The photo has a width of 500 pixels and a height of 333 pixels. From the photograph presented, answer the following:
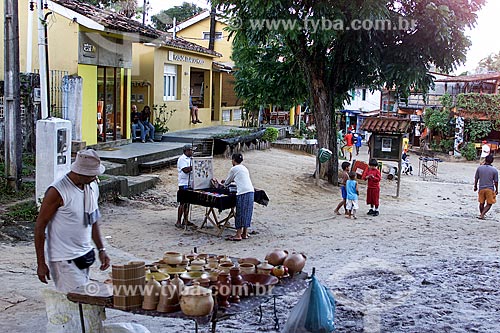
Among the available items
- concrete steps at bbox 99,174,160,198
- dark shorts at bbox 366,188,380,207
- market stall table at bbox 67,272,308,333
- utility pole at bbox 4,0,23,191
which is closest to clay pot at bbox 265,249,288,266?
market stall table at bbox 67,272,308,333

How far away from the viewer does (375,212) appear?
14070 mm

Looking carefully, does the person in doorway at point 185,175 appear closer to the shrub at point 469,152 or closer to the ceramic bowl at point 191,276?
the ceramic bowl at point 191,276

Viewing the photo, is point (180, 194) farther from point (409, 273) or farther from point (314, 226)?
point (409, 273)

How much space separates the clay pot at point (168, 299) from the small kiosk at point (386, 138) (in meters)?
13.4

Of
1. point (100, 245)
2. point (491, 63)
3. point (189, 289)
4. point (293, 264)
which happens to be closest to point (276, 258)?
point (293, 264)

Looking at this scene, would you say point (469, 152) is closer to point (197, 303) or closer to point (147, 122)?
point (147, 122)

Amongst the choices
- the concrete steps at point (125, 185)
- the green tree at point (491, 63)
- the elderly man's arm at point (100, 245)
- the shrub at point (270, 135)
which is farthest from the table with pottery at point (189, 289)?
the green tree at point (491, 63)

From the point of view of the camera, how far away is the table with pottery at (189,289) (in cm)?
456

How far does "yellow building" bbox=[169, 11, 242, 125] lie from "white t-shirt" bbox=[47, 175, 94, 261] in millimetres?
23377

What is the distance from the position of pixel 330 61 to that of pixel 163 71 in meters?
7.14

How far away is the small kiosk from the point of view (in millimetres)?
17266

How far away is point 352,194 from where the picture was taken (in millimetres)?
13273

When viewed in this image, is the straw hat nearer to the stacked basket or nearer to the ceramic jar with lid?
the stacked basket

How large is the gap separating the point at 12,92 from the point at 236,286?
7958mm
